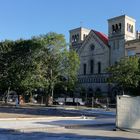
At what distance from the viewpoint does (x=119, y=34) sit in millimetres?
85062

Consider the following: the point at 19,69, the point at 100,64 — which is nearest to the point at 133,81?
the point at 19,69

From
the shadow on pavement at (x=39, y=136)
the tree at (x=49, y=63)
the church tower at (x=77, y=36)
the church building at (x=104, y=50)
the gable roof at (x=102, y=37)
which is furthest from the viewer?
the church tower at (x=77, y=36)

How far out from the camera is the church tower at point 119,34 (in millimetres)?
84062

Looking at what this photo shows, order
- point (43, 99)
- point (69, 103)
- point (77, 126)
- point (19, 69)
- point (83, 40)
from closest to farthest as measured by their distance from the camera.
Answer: point (77, 126), point (19, 69), point (69, 103), point (43, 99), point (83, 40)

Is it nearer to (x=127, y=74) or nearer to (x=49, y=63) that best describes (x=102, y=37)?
(x=127, y=74)

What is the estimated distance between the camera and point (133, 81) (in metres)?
65.7

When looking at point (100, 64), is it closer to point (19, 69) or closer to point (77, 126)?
point (19, 69)

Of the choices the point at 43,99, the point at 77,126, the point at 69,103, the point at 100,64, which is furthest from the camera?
the point at 100,64

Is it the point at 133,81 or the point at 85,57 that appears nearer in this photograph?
the point at 133,81

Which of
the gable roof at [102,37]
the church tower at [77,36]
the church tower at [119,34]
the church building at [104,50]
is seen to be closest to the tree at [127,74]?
the church building at [104,50]

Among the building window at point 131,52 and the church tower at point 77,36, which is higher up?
the church tower at point 77,36

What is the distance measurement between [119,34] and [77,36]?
16.6 meters

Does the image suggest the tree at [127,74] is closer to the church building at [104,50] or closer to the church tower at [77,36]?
the church building at [104,50]

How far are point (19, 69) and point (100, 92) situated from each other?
27594 mm
